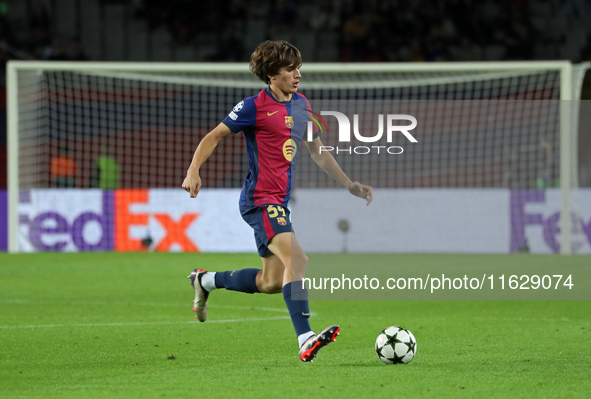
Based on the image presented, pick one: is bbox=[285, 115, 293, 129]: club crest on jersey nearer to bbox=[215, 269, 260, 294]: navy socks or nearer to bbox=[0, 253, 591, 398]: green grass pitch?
bbox=[215, 269, 260, 294]: navy socks

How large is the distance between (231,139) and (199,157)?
43.2 feet

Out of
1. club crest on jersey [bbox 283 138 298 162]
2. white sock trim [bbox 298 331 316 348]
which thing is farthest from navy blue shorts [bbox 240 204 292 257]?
white sock trim [bbox 298 331 316 348]

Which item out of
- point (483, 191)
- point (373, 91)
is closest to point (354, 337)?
point (483, 191)

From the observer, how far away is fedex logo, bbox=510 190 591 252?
14.7 m

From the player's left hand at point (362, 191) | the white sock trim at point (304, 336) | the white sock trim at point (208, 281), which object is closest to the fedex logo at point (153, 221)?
the white sock trim at point (208, 281)

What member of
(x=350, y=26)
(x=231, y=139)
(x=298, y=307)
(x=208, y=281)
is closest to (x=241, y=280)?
(x=208, y=281)

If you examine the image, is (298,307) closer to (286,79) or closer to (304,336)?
(304,336)

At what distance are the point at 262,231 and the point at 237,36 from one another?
1720 centimetres

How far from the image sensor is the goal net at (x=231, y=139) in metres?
15.3

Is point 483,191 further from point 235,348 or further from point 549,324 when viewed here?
point 235,348

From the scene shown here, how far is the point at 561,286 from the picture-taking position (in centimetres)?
1046

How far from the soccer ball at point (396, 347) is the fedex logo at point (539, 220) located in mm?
9481

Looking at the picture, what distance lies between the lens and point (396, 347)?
5.25 meters

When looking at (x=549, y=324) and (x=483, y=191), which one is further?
(x=483, y=191)
